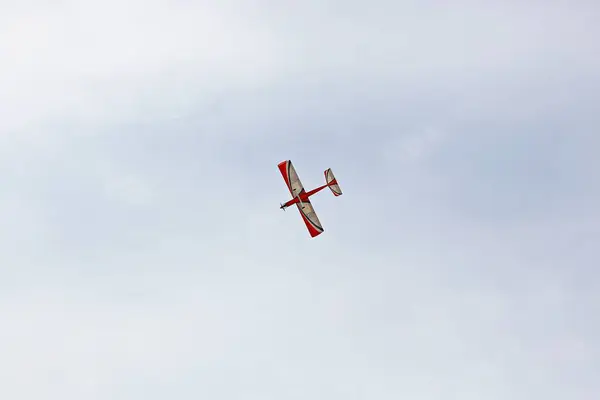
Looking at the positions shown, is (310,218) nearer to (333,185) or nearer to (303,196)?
(303,196)

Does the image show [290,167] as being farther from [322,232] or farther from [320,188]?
[322,232]

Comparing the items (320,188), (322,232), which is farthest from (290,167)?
(322,232)

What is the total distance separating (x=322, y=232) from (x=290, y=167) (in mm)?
18395

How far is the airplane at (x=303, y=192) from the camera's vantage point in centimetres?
13788

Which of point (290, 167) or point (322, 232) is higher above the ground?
point (290, 167)

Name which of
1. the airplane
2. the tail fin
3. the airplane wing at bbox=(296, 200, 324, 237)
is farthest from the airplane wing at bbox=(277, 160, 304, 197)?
the tail fin

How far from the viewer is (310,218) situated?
14075 centimetres

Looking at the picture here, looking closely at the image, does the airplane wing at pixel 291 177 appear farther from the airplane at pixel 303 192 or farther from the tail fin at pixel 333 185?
the tail fin at pixel 333 185

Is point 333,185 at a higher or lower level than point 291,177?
lower

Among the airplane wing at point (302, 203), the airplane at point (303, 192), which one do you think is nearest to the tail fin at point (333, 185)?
the airplane at point (303, 192)

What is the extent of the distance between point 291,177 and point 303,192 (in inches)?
193

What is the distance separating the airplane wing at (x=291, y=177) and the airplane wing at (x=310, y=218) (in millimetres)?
3896

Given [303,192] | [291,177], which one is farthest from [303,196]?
[291,177]

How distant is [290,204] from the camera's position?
138000mm
